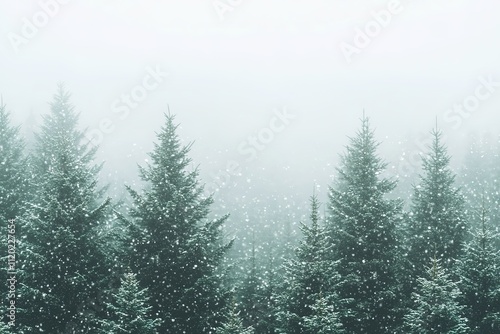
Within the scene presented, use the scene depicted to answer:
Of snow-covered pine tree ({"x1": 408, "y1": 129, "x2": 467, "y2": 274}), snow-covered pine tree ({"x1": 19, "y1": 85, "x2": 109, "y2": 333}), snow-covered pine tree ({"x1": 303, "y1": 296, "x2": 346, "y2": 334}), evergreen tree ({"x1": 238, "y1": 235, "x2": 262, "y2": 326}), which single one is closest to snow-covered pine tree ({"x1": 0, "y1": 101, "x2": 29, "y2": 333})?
snow-covered pine tree ({"x1": 19, "y1": 85, "x2": 109, "y2": 333})

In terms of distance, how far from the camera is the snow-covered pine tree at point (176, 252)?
1478 cm

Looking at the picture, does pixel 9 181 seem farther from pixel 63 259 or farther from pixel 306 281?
pixel 306 281

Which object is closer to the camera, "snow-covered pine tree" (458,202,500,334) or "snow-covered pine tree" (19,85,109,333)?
"snow-covered pine tree" (19,85,109,333)

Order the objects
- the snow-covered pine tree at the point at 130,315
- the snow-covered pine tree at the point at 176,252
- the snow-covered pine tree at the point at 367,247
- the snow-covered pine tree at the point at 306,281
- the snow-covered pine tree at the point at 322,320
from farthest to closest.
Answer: the snow-covered pine tree at the point at 367,247 < the snow-covered pine tree at the point at 306,281 < the snow-covered pine tree at the point at 176,252 < the snow-covered pine tree at the point at 322,320 < the snow-covered pine tree at the point at 130,315

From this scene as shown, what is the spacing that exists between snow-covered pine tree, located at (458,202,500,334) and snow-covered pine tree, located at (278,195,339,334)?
18.6 ft

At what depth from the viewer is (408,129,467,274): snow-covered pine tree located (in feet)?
65.3

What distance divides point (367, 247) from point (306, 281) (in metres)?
3.37

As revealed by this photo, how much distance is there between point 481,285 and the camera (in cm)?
1673

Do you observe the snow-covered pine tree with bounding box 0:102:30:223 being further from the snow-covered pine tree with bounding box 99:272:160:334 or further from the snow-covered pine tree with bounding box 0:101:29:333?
the snow-covered pine tree with bounding box 99:272:160:334

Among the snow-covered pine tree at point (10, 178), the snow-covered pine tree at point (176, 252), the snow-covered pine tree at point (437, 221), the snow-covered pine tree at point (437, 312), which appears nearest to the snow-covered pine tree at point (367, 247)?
the snow-covered pine tree at point (437, 312)

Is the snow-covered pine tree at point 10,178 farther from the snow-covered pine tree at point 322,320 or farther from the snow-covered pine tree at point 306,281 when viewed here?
the snow-covered pine tree at point 322,320

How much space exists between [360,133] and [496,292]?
823 centimetres

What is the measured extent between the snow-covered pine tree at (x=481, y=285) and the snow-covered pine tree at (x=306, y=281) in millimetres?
5665

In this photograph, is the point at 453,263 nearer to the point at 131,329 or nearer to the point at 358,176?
the point at 358,176
